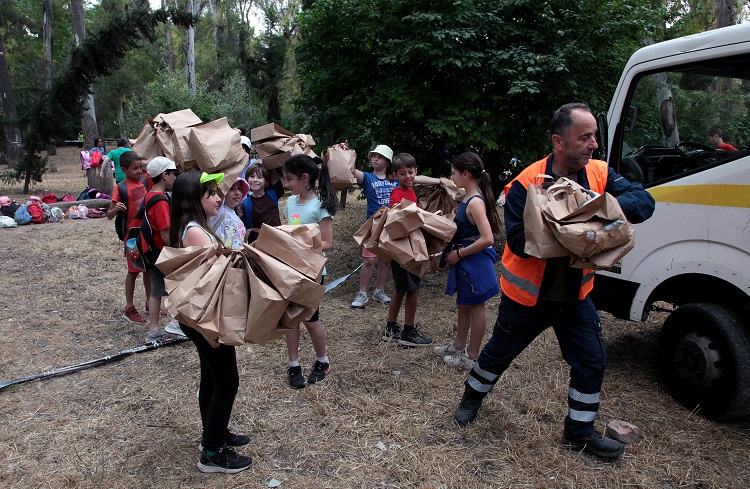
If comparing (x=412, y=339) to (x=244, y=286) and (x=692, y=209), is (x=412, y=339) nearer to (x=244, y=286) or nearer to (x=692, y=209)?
(x=692, y=209)

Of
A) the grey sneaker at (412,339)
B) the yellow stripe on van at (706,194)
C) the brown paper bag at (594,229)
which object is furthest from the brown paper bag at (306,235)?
the yellow stripe on van at (706,194)

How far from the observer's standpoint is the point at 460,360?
4574 millimetres

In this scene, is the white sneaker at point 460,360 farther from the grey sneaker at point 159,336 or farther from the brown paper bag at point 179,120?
the brown paper bag at point 179,120

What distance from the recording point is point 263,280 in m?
2.77

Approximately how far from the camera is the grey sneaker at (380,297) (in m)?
6.49

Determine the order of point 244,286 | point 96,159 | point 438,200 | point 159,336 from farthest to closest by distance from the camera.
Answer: point 96,159, point 438,200, point 159,336, point 244,286

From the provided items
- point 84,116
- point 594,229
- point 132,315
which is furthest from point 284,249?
point 84,116

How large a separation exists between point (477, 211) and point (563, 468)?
6.06 ft

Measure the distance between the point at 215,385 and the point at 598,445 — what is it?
7.42ft

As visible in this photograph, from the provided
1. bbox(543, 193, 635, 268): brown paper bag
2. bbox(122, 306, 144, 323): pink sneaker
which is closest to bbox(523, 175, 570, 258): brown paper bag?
bbox(543, 193, 635, 268): brown paper bag

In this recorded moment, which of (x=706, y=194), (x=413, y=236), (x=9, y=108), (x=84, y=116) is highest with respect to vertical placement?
(x=9, y=108)

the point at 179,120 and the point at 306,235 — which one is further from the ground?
the point at 179,120

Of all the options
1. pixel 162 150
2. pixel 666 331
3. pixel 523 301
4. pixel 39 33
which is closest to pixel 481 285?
pixel 523 301

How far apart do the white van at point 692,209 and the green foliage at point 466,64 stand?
1.88 m
